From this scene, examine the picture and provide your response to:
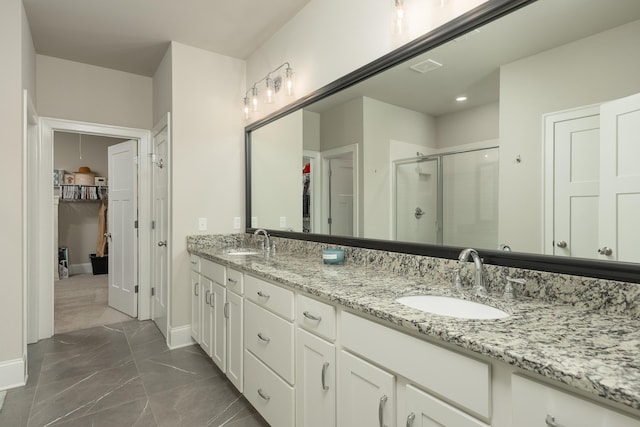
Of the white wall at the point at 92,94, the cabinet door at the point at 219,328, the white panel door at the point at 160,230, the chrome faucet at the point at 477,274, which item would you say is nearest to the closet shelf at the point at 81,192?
the white wall at the point at 92,94

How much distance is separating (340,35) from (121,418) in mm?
2675

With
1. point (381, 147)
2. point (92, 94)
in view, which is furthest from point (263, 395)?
point (92, 94)

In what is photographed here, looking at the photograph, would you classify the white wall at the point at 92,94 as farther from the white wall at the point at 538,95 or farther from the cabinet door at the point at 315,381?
the white wall at the point at 538,95

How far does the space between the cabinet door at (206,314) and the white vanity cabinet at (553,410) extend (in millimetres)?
2141

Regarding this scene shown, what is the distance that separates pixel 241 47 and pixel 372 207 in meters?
2.16

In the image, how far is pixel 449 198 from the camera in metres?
1.57

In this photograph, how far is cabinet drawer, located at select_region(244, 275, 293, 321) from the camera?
1.57m

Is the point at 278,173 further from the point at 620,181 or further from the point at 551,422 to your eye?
the point at 551,422

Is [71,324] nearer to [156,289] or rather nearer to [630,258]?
[156,289]

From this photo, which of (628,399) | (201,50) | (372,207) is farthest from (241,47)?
(628,399)

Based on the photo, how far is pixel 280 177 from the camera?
2.95 meters

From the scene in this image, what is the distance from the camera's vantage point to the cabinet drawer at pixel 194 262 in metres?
2.83

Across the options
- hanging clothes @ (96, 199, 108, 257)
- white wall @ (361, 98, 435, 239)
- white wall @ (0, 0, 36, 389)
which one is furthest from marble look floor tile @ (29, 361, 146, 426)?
hanging clothes @ (96, 199, 108, 257)

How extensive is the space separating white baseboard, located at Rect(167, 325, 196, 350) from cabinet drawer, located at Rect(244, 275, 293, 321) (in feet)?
4.80
